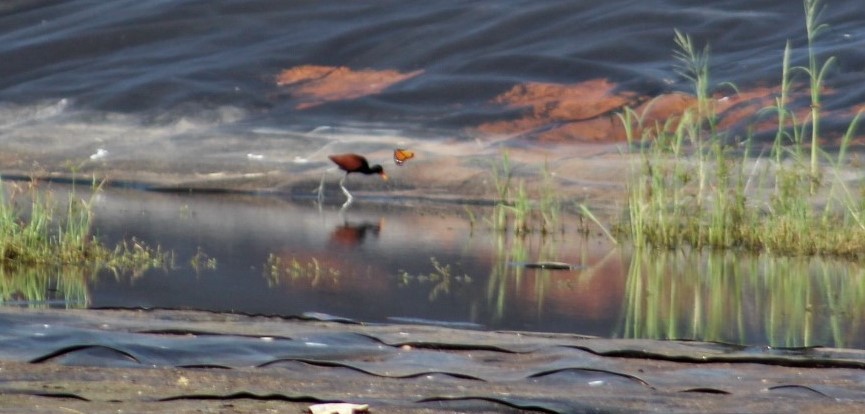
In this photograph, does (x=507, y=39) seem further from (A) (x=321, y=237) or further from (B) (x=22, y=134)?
(A) (x=321, y=237)

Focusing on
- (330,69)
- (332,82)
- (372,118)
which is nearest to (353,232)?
(372,118)

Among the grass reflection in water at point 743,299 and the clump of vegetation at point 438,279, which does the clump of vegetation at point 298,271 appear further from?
the grass reflection in water at point 743,299

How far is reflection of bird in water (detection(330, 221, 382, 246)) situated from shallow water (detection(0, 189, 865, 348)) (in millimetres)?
13

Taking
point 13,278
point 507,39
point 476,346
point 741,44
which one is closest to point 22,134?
point 507,39

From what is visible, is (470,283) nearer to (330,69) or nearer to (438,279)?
(438,279)

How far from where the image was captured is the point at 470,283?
7715mm

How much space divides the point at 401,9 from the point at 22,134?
19.8 feet

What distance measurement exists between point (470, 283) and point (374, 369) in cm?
300

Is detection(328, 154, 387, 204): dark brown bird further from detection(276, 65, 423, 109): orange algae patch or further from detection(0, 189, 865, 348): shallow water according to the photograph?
detection(276, 65, 423, 109): orange algae patch

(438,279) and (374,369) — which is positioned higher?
(438,279)

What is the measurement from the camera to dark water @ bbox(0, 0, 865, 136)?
17.9 m

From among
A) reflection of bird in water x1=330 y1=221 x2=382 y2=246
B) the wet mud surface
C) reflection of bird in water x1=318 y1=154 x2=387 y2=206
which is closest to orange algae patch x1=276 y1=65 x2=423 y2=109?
reflection of bird in water x1=318 y1=154 x2=387 y2=206

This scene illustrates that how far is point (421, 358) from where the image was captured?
196 inches

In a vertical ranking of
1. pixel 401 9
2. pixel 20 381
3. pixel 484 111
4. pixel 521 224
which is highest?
pixel 401 9
